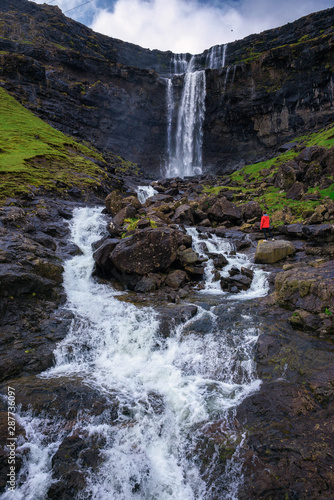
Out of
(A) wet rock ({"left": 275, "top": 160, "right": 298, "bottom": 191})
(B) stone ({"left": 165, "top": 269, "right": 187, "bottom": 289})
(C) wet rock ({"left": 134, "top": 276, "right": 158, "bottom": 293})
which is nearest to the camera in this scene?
(C) wet rock ({"left": 134, "top": 276, "right": 158, "bottom": 293})

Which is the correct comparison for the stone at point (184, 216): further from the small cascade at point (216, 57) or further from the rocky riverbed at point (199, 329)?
the small cascade at point (216, 57)

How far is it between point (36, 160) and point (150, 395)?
22281mm

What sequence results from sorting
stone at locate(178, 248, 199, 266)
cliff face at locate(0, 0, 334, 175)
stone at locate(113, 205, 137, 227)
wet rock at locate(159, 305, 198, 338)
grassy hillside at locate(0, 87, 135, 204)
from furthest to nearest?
cliff face at locate(0, 0, 334, 175) < grassy hillside at locate(0, 87, 135, 204) < stone at locate(113, 205, 137, 227) < stone at locate(178, 248, 199, 266) < wet rock at locate(159, 305, 198, 338)

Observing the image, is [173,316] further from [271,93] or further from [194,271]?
[271,93]

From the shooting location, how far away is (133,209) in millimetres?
17188

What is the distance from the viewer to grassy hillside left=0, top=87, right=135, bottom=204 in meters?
18.8

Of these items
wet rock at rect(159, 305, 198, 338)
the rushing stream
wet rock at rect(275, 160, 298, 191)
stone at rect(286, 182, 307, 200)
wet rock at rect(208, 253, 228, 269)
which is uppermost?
wet rock at rect(275, 160, 298, 191)

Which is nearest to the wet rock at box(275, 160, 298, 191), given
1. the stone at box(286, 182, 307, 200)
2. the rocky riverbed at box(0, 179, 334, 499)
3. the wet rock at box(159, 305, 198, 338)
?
the stone at box(286, 182, 307, 200)

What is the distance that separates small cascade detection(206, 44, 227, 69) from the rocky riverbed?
54.7m

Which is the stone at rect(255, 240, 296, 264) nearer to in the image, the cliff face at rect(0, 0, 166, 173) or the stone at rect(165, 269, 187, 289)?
the stone at rect(165, 269, 187, 289)

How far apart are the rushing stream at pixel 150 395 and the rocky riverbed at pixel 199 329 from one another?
13 cm

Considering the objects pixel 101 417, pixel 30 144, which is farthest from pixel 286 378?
pixel 30 144

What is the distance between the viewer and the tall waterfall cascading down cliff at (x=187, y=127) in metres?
48.0

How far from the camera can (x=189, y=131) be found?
4878cm
